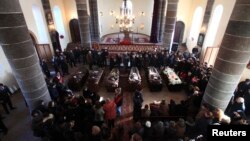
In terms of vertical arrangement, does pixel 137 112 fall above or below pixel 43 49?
below

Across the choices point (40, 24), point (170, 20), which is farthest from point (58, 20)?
point (170, 20)

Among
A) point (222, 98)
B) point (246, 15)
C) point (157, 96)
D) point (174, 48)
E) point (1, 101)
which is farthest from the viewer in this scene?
point (174, 48)

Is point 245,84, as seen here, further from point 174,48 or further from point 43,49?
point 43,49

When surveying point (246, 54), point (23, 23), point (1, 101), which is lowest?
point (1, 101)

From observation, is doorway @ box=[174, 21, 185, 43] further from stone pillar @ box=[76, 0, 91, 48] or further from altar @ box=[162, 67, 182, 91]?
stone pillar @ box=[76, 0, 91, 48]

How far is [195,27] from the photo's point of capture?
16219 millimetres

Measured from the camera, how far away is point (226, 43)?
17.5 ft

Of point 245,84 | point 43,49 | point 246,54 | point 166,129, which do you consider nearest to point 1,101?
point 43,49

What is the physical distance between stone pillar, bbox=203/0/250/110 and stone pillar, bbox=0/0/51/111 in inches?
255

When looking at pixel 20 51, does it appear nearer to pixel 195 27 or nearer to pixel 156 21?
pixel 156 21

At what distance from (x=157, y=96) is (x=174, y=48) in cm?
950

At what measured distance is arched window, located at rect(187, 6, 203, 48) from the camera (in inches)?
603

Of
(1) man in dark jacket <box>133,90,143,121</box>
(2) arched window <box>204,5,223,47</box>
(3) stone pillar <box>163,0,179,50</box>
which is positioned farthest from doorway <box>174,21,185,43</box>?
(1) man in dark jacket <box>133,90,143,121</box>

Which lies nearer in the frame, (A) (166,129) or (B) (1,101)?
(A) (166,129)
